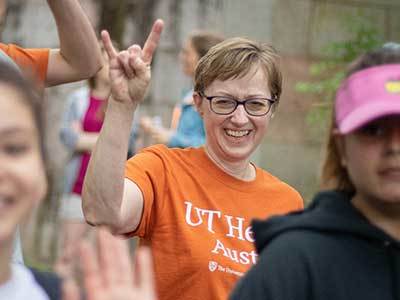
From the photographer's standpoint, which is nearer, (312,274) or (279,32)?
(312,274)

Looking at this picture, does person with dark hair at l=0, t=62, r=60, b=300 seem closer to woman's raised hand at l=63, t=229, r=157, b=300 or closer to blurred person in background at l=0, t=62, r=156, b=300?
blurred person in background at l=0, t=62, r=156, b=300

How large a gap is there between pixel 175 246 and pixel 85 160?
138 inches

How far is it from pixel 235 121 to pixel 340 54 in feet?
18.5

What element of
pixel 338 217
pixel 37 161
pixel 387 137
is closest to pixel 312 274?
pixel 338 217

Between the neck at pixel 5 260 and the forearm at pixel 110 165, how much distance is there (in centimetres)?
109

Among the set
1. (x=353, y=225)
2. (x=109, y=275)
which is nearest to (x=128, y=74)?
(x=353, y=225)

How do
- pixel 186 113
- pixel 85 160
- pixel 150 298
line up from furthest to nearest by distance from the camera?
pixel 85 160
pixel 186 113
pixel 150 298

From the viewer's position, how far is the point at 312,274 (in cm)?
256

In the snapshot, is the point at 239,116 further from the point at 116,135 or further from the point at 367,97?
the point at 367,97

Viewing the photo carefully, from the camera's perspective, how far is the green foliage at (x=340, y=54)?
9.10 m

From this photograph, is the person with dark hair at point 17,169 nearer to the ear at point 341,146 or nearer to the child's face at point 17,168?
the child's face at point 17,168

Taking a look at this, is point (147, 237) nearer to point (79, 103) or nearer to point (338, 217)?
point (338, 217)

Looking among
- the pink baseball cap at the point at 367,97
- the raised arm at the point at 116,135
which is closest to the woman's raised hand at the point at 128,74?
the raised arm at the point at 116,135

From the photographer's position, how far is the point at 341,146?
273cm
